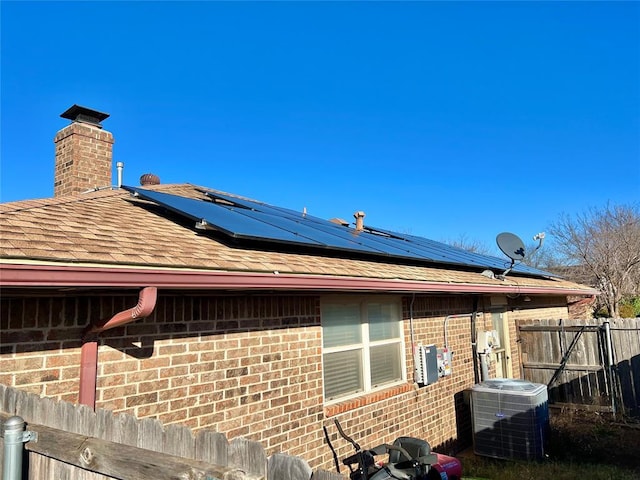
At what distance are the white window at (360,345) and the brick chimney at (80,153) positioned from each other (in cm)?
515

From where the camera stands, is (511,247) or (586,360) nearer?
(586,360)

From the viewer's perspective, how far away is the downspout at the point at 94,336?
3.28 meters

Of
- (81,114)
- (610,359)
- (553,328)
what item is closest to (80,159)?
(81,114)

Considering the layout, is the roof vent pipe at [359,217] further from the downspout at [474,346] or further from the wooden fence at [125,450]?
the wooden fence at [125,450]

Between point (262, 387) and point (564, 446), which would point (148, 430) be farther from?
point (564, 446)

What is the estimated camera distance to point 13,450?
2.44m

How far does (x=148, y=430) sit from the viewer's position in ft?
6.97

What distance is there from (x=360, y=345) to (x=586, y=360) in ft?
21.1

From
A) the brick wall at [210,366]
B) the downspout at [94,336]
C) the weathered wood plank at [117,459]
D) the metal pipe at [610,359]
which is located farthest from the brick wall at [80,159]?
the metal pipe at [610,359]

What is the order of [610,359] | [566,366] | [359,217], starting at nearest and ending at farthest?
1. [610,359]
2. [566,366]
3. [359,217]

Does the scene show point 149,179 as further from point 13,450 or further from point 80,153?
point 13,450

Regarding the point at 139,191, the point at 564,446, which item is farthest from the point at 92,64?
the point at 564,446

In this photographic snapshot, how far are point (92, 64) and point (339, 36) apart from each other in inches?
251

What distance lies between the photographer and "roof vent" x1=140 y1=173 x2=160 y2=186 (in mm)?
11227
